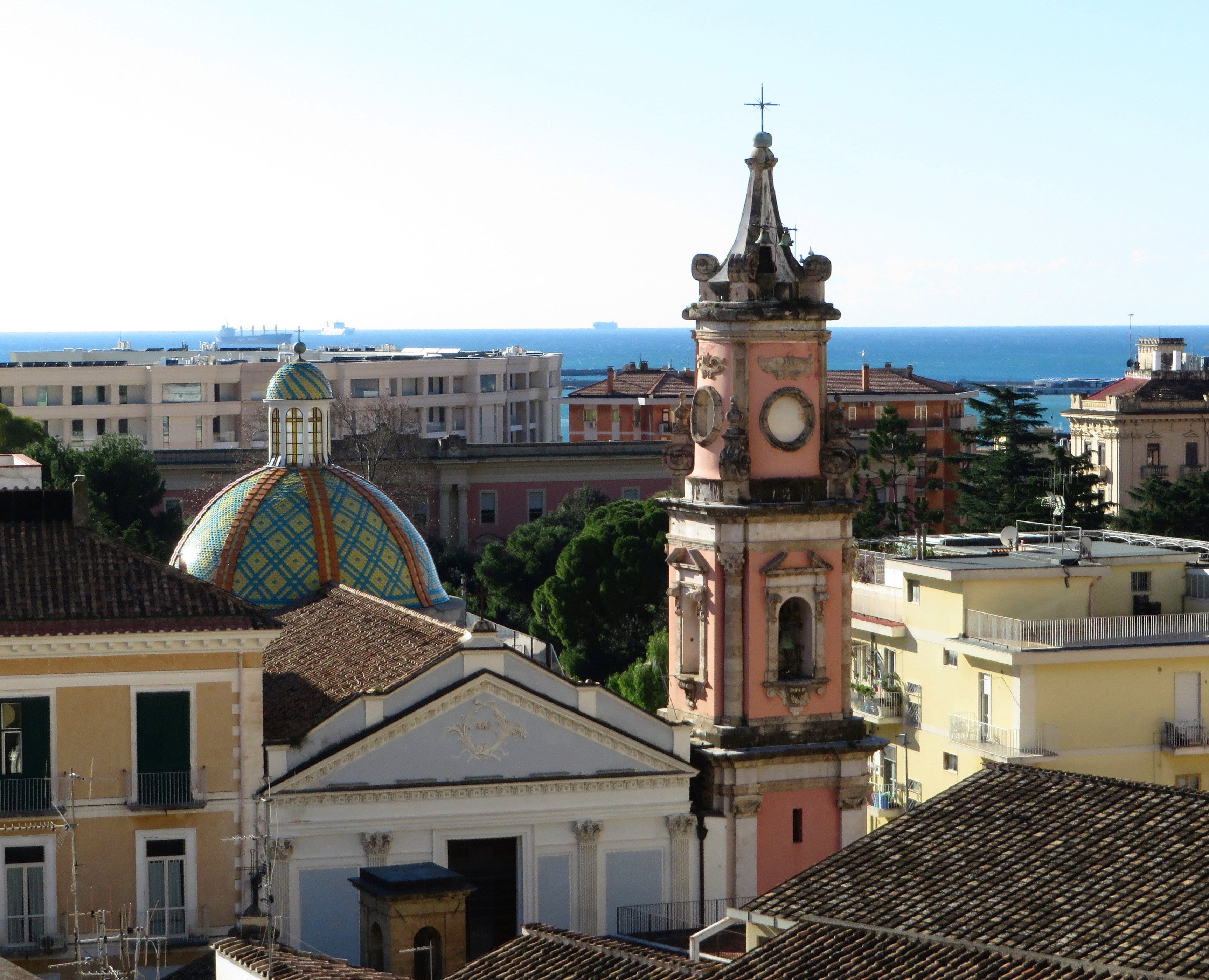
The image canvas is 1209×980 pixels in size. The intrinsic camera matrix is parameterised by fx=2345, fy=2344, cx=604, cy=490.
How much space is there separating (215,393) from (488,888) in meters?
84.2

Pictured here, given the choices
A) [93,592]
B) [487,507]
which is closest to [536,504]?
[487,507]

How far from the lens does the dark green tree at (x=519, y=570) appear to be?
209 ft

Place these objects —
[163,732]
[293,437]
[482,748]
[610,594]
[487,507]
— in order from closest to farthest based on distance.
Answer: [163,732] → [482,748] → [293,437] → [610,594] → [487,507]

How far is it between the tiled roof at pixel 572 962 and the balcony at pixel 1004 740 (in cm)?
1804

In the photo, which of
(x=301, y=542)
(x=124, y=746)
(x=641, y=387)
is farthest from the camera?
(x=641, y=387)

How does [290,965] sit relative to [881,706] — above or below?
above

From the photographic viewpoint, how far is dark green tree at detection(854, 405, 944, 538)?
63.2m

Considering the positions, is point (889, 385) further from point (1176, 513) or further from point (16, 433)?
point (16, 433)

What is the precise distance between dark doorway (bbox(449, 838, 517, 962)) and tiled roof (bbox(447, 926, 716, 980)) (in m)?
5.19

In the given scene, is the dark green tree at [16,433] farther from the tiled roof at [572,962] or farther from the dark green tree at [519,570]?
the tiled roof at [572,962]

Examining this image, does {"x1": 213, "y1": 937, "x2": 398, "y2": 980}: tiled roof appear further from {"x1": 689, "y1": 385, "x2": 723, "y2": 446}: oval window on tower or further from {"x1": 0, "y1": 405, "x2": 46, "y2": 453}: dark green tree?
{"x1": 0, "y1": 405, "x2": 46, "y2": 453}: dark green tree

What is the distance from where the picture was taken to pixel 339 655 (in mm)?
31156

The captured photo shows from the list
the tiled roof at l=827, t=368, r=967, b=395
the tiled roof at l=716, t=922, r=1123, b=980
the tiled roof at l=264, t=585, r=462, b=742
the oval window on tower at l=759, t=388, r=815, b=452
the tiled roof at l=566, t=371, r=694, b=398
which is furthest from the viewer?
the tiled roof at l=566, t=371, r=694, b=398

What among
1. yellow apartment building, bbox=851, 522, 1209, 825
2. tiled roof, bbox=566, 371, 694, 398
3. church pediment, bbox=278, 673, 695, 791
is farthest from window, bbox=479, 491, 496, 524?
church pediment, bbox=278, 673, 695, 791
